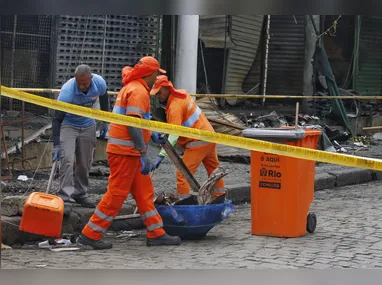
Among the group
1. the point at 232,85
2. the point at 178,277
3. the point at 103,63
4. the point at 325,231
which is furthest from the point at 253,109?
the point at 178,277

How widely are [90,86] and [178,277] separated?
3.91 m

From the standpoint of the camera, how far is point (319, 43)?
58.6 feet

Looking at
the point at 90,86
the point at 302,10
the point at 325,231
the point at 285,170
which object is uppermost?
the point at 302,10

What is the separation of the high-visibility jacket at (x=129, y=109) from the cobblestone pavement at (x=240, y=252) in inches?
33.2

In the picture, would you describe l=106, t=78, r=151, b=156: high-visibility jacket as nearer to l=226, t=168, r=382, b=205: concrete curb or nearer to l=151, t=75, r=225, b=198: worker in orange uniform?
l=151, t=75, r=225, b=198: worker in orange uniform

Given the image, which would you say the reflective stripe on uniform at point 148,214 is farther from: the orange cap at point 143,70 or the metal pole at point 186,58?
the metal pole at point 186,58

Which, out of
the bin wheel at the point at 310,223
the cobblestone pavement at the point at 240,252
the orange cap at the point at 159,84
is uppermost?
the orange cap at the point at 159,84

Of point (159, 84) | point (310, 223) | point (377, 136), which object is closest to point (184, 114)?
point (159, 84)

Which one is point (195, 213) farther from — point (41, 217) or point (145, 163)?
point (41, 217)

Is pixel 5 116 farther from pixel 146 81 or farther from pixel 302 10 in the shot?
pixel 302 10

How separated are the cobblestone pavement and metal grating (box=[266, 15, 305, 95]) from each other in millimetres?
9765

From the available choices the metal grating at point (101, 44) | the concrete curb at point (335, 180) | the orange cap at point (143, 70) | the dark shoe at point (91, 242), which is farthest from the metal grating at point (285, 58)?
the dark shoe at point (91, 242)

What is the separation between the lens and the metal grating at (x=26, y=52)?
13.2 metres

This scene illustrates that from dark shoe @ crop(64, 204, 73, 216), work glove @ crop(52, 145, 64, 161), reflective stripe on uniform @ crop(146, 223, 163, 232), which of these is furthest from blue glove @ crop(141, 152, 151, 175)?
work glove @ crop(52, 145, 64, 161)
